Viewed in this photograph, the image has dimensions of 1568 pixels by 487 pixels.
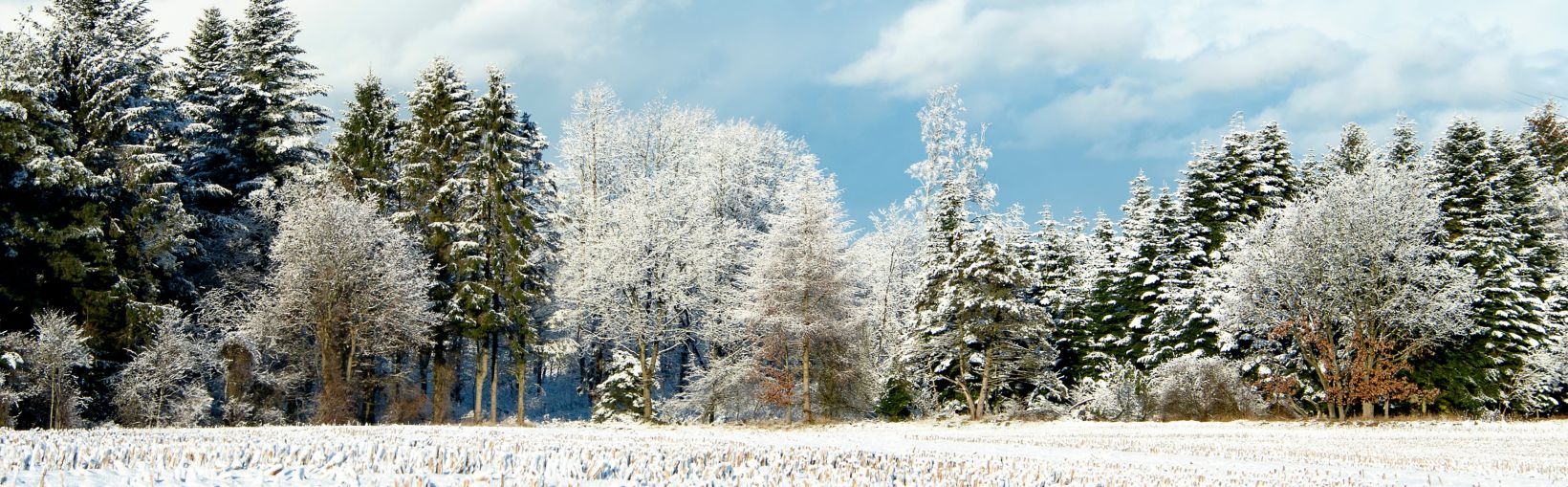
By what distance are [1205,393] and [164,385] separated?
3515cm

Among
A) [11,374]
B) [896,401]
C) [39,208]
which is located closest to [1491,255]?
[896,401]

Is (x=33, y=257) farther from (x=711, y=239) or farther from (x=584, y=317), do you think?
(x=711, y=239)

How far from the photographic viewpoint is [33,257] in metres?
27.2

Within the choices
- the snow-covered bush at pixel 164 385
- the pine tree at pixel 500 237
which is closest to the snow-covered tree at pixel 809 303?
the pine tree at pixel 500 237

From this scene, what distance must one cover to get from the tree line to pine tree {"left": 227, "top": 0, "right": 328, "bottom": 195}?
15cm

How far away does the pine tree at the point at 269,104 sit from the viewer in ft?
120

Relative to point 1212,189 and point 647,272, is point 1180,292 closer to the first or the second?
point 1212,189

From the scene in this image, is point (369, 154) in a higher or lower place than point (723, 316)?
higher

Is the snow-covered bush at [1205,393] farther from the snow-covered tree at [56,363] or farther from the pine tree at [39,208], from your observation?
the pine tree at [39,208]

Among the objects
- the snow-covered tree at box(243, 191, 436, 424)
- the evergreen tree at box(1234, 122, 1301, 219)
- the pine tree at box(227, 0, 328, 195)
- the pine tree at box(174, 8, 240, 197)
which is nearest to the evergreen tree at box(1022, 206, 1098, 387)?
the evergreen tree at box(1234, 122, 1301, 219)

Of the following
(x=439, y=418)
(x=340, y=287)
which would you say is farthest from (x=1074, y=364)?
(x=340, y=287)

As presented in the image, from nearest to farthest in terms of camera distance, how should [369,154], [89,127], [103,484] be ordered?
[103,484]
[89,127]
[369,154]

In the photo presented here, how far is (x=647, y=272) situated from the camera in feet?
137

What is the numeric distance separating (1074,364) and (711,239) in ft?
62.6
